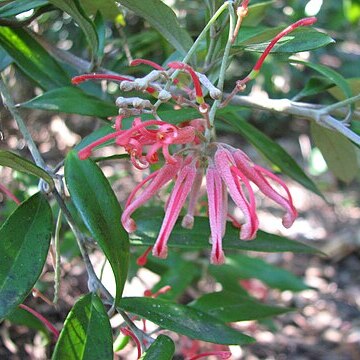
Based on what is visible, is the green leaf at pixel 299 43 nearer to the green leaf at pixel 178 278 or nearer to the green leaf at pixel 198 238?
the green leaf at pixel 198 238

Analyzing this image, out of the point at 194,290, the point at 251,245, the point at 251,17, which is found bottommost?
the point at 194,290

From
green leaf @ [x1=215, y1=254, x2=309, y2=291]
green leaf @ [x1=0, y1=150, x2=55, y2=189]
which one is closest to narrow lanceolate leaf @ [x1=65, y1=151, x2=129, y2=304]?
green leaf @ [x1=0, y1=150, x2=55, y2=189]

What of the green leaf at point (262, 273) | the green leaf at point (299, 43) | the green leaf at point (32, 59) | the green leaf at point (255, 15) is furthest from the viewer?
the green leaf at point (262, 273)

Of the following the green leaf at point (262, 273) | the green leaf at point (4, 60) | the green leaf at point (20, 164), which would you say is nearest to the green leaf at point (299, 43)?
the green leaf at point (20, 164)

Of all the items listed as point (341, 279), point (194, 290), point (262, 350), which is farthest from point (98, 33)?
point (341, 279)

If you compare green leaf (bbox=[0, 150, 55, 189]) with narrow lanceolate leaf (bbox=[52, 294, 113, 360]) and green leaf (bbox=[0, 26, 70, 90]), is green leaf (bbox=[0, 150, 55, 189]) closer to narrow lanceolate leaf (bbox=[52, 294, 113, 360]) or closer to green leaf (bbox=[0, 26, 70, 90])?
narrow lanceolate leaf (bbox=[52, 294, 113, 360])

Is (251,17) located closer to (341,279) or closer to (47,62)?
(47,62)

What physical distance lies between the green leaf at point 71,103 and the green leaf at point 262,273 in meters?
0.76

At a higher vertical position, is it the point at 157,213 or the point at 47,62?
the point at 47,62

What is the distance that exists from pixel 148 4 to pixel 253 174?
0.26 metres

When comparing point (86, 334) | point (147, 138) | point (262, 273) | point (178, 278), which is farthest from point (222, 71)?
point (262, 273)

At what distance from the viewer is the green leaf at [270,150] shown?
0.98 m

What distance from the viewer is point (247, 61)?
2.48m

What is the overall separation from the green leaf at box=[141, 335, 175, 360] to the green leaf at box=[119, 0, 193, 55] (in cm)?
37
